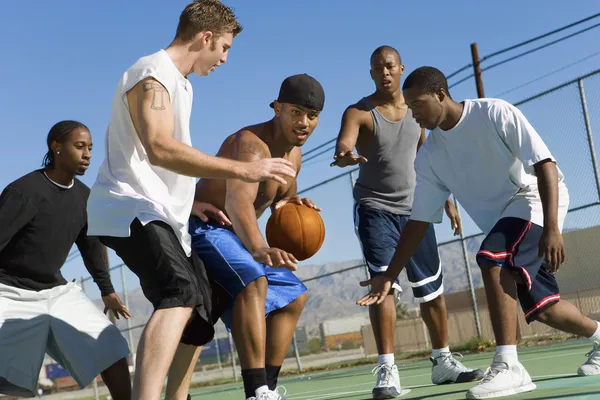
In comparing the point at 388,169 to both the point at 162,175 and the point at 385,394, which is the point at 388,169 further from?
the point at 162,175

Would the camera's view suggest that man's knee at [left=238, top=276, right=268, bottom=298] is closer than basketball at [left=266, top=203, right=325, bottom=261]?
Yes

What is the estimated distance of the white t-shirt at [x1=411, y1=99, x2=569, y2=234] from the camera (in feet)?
16.4

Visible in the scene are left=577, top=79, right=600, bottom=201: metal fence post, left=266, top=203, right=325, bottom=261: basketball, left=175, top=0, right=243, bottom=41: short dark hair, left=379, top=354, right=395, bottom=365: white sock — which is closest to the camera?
left=175, top=0, right=243, bottom=41: short dark hair

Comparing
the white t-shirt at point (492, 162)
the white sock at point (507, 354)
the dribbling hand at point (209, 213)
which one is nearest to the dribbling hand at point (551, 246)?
the white t-shirt at point (492, 162)

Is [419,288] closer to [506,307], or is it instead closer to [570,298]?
[506,307]

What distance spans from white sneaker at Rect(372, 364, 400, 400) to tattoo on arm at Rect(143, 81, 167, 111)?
2.85 meters

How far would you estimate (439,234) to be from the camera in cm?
1491

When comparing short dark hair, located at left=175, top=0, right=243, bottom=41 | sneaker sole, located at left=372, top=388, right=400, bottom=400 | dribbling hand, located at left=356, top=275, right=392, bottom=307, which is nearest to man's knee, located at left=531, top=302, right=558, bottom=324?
dribbling hand, located at left=356, top=275, right=392, bottom=307

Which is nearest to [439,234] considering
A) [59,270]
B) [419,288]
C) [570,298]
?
[570,298]

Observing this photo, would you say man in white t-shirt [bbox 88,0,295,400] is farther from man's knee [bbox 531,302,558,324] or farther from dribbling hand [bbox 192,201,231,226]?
man's knee [bbox 531,302,558,324]

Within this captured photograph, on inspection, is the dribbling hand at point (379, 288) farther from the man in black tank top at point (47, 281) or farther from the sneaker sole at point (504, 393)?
the man in black tank top at point (47, 281)

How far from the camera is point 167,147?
146 inches

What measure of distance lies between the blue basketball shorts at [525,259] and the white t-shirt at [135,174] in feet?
5.91

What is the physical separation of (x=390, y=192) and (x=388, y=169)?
7.0 inches
